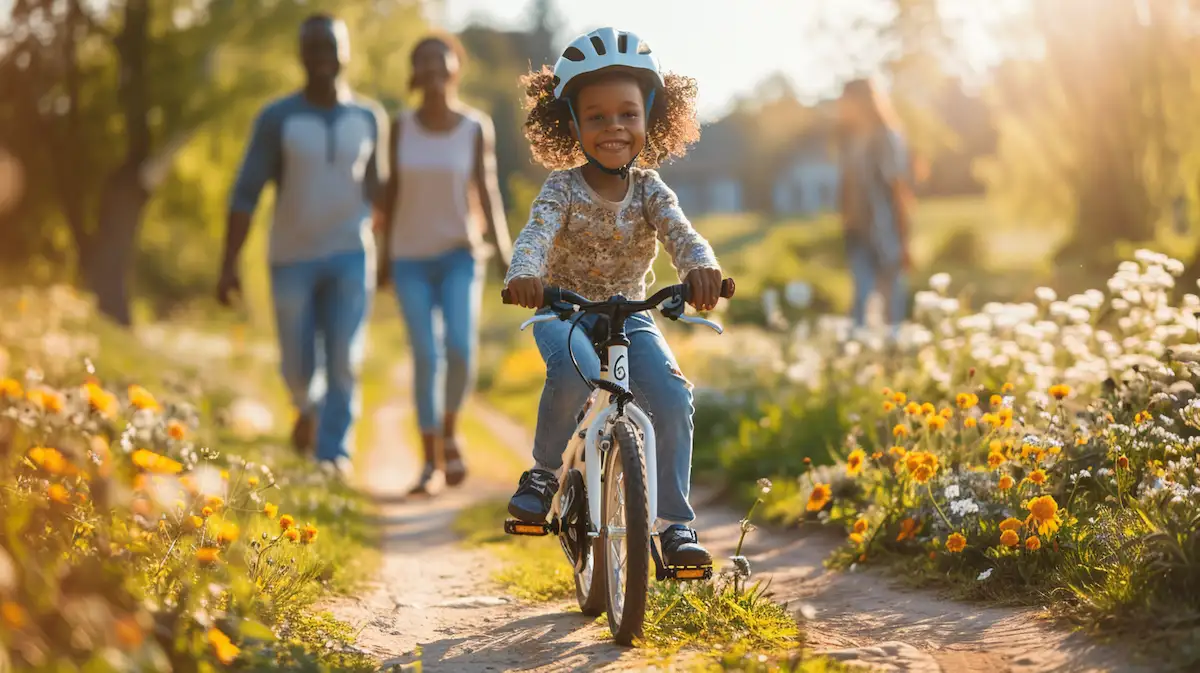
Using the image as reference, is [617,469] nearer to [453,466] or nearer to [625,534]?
[625,534]

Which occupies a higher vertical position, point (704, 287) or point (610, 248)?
point (610, 248)

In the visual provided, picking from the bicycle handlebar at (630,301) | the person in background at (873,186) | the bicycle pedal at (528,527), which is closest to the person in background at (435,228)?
the bicycle pedal at (528,527)

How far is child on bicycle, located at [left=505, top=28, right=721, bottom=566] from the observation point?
4.07 meters

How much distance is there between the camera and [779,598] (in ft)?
15.6

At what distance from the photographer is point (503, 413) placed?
15.7 m

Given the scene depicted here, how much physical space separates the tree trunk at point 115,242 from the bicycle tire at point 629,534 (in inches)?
573

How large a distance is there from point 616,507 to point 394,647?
836 mm

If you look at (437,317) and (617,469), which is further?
(437,317)

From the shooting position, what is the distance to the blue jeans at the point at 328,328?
25.3 ft

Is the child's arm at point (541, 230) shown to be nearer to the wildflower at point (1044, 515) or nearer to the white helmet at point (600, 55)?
the white helmet at point (600, 55)

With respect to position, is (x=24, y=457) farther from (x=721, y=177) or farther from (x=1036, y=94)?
(x=721, y=177)

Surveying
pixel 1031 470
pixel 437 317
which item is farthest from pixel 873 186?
pixel 1031 470

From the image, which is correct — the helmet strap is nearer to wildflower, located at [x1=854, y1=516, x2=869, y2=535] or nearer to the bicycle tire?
the bicycle tire

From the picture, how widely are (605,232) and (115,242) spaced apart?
14361 mm
